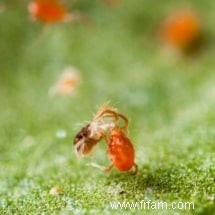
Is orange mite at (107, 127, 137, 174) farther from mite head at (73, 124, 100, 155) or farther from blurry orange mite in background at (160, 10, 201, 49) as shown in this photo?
blurry orange mite in background at (160, 10, 201, 49)

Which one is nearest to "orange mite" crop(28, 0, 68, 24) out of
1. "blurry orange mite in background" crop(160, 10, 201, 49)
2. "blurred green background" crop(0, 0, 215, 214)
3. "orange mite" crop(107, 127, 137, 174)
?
"blurred green background" crop(0, 0, 215, 214)

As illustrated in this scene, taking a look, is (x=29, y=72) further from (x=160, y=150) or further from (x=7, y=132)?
(x=160, y=150)

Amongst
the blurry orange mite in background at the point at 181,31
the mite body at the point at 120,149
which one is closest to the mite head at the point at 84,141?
the mite body at the point at 120,149

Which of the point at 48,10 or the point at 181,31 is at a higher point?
the point at 181,31

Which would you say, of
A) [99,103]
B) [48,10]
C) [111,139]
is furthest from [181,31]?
[111,139]

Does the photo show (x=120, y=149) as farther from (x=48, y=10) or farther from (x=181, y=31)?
(x=181, y=31)
